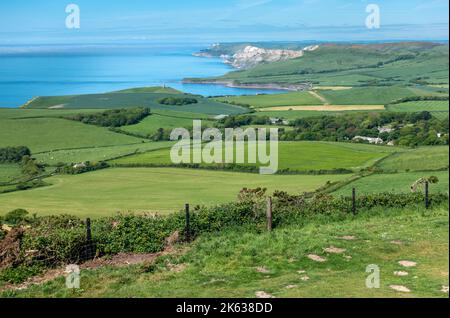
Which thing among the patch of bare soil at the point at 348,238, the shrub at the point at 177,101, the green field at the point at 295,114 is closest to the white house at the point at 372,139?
the green field at the point at 295,114

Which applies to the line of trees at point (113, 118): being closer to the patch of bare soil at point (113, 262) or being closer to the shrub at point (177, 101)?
the shrub at point (177, 101)

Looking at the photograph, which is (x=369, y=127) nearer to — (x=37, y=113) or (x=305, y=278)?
(x=37, y=113)

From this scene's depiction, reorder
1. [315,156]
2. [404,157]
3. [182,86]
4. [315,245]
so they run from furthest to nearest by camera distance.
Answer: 1. [182,86]
2. [315,156]
3. [404,157]
4. [315,245]

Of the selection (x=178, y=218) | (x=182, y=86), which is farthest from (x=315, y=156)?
(x=182, y=86)

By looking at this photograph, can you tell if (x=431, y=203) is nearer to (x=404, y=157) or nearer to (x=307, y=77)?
(x=404, y=157)

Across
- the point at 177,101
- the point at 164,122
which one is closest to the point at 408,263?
the point at 164,122
